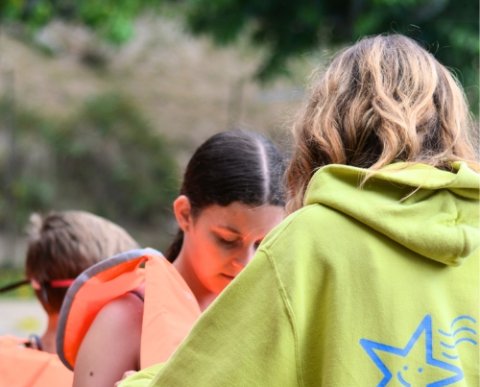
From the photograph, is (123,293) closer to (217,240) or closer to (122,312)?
(122,312)

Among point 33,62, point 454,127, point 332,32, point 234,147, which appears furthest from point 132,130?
point 454,127

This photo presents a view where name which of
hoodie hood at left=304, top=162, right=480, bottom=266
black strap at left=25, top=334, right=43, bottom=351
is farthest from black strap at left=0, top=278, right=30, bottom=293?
hoodie hood at left=304, top=162, right=480, bottom=266

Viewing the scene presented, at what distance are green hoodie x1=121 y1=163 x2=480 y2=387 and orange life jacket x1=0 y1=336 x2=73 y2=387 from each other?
1300 millimetres

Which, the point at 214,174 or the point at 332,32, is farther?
the point at 332,32

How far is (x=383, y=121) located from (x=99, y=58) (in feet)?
46.0

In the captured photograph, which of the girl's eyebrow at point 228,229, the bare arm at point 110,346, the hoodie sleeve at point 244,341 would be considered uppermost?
the hoodie sleeve at point 244,341

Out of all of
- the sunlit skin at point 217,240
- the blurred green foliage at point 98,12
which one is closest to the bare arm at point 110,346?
the sunlit skin at point 217,240

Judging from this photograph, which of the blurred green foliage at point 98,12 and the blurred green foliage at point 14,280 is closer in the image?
the blurred green foliage at point 14,280

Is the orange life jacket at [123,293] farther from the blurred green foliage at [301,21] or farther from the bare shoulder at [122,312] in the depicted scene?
the blurred green foliage at [301,21]

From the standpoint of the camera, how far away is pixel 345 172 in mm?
1916

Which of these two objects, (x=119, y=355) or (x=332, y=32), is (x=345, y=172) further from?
(x=332, y=32)

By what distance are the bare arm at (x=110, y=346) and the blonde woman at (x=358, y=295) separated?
597 millimetres

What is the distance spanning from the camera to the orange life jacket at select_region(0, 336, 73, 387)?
121 inches

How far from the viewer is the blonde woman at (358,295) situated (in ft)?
5.89
